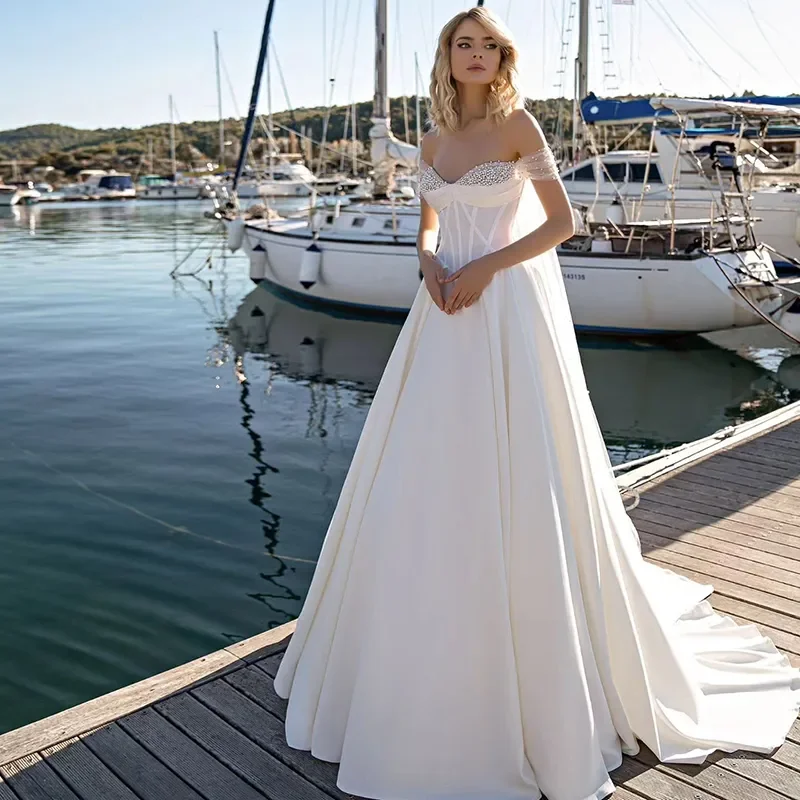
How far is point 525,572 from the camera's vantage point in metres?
2.19

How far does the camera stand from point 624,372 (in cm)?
1159

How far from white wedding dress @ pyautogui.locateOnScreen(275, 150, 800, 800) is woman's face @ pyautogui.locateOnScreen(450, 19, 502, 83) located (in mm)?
243

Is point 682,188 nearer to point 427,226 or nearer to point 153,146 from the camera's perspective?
point 427,226

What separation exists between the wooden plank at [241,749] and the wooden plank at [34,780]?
1.15ft

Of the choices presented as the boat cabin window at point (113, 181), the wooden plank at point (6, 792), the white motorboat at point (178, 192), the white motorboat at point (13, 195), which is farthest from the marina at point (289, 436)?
the boat cabin window at point (113, 181)

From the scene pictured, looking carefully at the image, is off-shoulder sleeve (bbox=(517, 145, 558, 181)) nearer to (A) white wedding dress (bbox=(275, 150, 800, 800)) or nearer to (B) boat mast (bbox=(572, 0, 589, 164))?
(A) white wedding dress (bbox=(275, 150, 800, 800))

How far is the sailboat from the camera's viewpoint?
11602 millimetres

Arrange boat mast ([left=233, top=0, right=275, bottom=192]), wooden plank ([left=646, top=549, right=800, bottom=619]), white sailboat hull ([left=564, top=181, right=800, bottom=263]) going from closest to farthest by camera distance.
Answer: wooden plank ([left=646, top=549, right=800, bottom=619])
white sailboat hull ([left=564, top=181, right=800, bottom=263])
boat mast ([left=233, top=0, right=275, bottom=192])

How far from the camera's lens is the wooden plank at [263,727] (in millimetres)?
2295

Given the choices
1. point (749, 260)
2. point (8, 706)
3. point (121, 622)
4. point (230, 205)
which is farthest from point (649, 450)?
point (230, 205)

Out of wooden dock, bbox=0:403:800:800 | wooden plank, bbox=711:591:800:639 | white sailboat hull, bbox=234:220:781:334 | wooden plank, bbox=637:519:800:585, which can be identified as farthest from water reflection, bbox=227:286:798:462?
wooden dock, bbox=0:403:800:800

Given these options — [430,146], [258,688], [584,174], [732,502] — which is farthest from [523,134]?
[584,174]

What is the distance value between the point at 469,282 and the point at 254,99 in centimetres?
1797

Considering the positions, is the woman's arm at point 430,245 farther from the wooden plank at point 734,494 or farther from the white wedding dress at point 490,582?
the wooden plank at point 734,494
